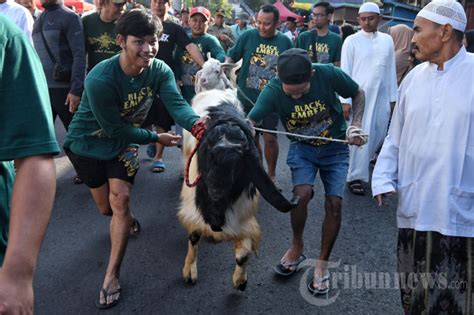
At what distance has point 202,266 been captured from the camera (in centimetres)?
366

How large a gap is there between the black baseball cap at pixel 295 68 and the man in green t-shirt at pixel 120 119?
0.72 meters

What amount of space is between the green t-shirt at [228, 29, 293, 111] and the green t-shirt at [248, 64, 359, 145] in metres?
1.80

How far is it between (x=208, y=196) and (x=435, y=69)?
1.69m

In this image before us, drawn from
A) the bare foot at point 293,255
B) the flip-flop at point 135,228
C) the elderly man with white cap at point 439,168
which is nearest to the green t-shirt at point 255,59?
the flip-flop at point 135,228

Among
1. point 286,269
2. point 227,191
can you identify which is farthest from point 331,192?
point 227,191

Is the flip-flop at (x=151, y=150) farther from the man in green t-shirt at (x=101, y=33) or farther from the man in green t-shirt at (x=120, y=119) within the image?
the man in green t-shirt at (x=120, y=119)

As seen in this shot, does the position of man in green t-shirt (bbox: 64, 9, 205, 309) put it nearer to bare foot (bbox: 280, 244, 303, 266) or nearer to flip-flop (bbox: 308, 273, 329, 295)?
bare foot (bbox: 280, 244, 303, 266)

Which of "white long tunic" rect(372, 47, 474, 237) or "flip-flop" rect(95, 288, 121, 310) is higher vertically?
"white long tunic" rect(372, 47, 474, 237)

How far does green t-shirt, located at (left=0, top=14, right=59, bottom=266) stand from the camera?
1.19 m

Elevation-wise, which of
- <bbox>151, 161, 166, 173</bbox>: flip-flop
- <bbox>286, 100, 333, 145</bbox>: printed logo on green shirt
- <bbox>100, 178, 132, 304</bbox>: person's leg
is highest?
<bbox>286, 100, 333, 145</bbox>: printed logo on green shirt

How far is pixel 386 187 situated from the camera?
2420mm

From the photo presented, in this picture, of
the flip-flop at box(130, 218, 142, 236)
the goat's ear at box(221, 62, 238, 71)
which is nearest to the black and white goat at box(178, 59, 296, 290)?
the flip-flop at box(130, 218, 142, 236)

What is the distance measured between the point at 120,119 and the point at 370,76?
326 cm

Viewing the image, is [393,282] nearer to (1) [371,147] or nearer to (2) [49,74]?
(1) [371,147]
